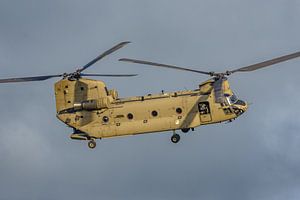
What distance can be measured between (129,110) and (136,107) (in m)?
0.82

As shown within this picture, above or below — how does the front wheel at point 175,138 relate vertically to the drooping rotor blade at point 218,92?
below

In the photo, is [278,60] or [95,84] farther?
[95,84]

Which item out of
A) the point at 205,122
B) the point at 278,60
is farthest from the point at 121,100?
the point at 278,60

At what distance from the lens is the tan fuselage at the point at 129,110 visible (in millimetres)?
75125

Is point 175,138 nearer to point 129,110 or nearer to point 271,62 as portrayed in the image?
point 129,110

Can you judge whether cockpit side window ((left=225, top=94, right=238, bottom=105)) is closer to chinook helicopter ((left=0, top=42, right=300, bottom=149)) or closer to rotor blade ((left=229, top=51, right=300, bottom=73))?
chinook helicopter ((left=0, top=42, right=300, bottom=149))

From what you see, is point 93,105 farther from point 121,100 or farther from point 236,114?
point 236,114

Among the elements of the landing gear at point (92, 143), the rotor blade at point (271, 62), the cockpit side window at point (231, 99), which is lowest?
the landing gear at point (92, 143)

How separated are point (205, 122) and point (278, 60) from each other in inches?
371

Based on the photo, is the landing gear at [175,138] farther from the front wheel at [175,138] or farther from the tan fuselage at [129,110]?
the tan fuselage at [129,110]

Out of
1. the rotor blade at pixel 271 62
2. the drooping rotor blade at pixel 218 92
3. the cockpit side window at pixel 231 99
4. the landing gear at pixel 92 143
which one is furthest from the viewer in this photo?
the landing gear at pixel 92 143

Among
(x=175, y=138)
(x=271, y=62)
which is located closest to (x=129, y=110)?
(x=175, y=138)

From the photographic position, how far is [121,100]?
256 feet

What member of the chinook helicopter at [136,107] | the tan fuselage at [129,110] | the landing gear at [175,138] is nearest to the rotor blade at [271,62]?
the chinook helicopter at [136,107]
